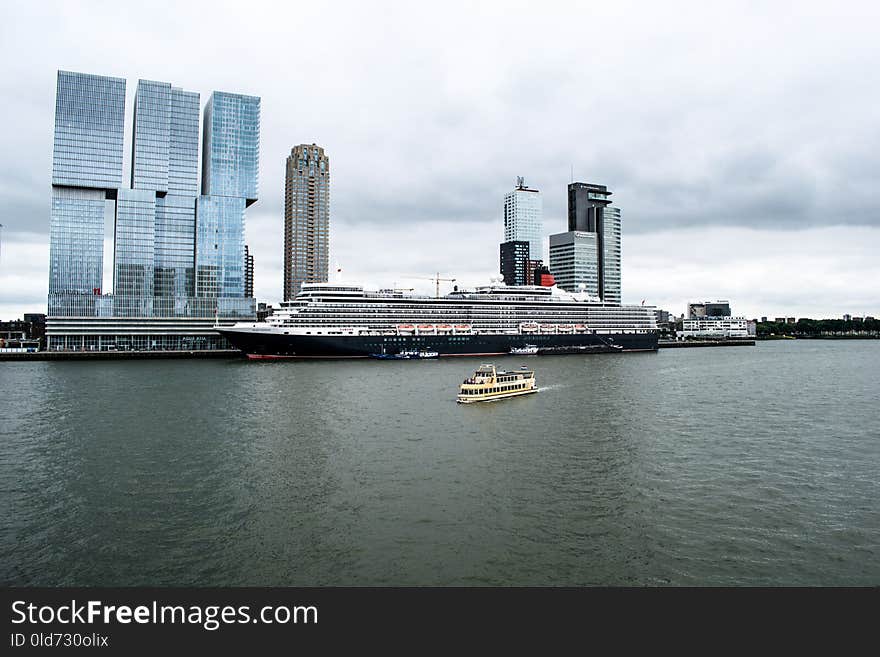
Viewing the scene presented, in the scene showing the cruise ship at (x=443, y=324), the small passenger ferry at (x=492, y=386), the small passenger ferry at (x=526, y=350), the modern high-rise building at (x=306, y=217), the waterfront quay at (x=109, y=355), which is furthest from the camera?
the modern high-rise building at (x=306, y=217)

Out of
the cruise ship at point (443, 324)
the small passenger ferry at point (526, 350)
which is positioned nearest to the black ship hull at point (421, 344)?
the cruise ship at point (443, 324)

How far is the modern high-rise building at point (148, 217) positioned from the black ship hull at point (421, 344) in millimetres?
35777

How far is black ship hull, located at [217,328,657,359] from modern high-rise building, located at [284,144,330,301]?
91071mm

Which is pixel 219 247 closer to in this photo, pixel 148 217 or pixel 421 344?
pixel 148 217

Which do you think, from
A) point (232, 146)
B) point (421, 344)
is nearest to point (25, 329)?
point (232, 146)

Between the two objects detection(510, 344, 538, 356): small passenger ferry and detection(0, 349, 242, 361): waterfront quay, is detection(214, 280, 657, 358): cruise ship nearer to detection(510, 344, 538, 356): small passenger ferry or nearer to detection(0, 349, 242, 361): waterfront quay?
detection(510, 344, 538, 356): small passenger ferry

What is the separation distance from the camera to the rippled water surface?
14984mm

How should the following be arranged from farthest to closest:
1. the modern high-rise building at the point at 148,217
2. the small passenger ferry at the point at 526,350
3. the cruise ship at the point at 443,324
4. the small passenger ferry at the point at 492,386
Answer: the modern high-rise building at the point at 148,217
the small passenger ferry at the point at 526,350
the cruise ship at the point at 443,324
the small passenger ferry at the point at 492,386

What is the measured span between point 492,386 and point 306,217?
525ft

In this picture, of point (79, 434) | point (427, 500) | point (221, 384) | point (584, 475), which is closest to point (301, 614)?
point (427, 500)

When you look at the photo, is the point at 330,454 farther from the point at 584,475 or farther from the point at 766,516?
→ the point at 766,516

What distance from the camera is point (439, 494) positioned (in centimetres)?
2073

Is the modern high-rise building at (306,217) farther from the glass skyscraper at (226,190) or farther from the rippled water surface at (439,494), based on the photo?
the rippled water surface at (439,494)

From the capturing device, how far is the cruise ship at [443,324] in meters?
96.4
